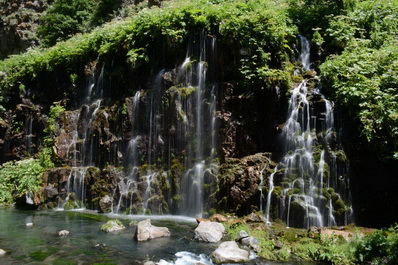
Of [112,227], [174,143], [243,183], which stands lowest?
[112,227]

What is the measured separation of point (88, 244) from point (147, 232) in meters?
1.66

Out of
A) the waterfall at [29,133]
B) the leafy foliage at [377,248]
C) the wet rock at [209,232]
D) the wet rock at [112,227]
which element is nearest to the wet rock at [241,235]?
the wet rock at [209,232]

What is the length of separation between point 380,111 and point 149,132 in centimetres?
951

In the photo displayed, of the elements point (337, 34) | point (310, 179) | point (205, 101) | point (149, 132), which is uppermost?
point (337, 34)

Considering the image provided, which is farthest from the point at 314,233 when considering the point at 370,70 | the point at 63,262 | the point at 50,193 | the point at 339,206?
the point at 50,193

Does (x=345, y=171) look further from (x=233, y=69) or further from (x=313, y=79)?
(x=233, y=69)

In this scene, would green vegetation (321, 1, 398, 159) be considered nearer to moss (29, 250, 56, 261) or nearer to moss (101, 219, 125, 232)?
moss (101, 219, 125, 232)

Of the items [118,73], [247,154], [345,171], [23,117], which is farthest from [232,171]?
[23,117]

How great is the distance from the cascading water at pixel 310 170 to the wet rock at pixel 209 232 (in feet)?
6.92

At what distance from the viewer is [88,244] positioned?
9.38m

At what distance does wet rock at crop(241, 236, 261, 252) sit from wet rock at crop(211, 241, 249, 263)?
454 millimetres

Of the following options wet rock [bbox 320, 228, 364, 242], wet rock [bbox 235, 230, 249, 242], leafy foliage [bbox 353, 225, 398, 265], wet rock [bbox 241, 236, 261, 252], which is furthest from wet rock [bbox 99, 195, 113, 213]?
leafy foliage [bbox 353, 225, 398, 265]

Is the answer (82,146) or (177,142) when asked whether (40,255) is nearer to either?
(177,142)

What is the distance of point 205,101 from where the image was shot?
47.3 feet
